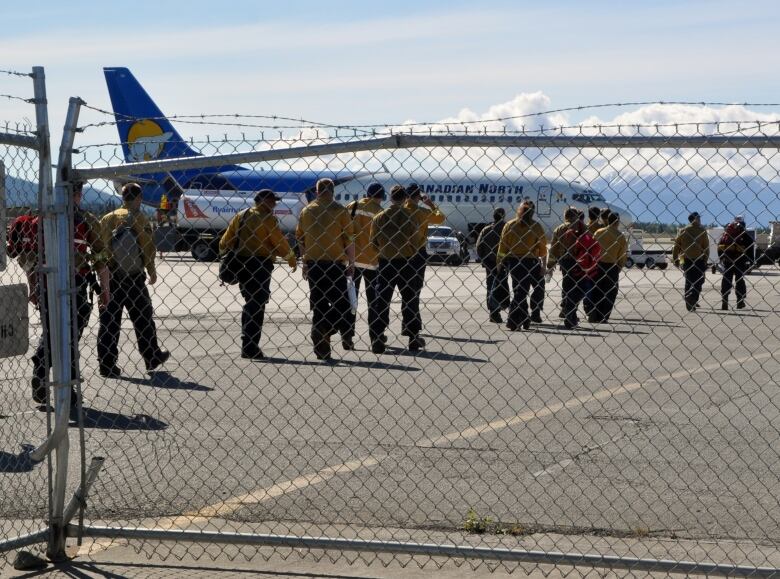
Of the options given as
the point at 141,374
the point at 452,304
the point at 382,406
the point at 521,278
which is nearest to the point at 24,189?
the point at 382,406

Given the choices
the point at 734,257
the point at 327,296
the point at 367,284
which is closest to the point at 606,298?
the point at 367,284

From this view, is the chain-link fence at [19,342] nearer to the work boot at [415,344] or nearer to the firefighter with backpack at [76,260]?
the firefighter with backpack at [76,260]

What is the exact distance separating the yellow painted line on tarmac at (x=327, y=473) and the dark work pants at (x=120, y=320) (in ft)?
11.7

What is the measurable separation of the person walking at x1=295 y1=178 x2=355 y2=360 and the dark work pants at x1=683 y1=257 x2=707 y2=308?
9224 mm

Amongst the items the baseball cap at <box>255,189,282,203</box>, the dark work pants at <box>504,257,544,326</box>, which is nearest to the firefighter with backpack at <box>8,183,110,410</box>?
the baseball cap at <box>255,189,282,203</box>

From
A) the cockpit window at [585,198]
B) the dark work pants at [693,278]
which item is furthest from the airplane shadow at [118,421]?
the cockpit window at [585,198]

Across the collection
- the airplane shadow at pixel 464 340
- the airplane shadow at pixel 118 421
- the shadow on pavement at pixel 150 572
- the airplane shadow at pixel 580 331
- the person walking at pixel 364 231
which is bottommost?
the airplane shadow at pixel 580 331

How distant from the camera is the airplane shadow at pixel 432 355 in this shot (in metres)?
13.0

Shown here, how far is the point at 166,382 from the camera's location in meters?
11.2

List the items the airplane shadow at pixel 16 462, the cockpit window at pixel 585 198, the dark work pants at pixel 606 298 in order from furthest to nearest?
the cockpit window at pixel 585 198 → the dark work pants at pixel 606 298 → the airplane shadow at pixel 16 462

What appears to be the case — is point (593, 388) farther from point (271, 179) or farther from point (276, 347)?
point (271, 179)

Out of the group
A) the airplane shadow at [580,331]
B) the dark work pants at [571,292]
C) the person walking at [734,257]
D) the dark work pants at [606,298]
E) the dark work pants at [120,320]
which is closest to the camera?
the dark work pants at [120,320]

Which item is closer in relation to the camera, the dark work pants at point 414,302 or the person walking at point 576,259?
the dark work pants at point 414,302

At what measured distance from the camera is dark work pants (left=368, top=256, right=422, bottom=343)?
13562 millimetres
